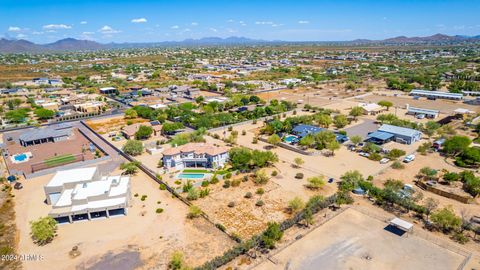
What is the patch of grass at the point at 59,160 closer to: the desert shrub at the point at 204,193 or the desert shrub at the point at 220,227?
the desert shrub at the point at 204,193

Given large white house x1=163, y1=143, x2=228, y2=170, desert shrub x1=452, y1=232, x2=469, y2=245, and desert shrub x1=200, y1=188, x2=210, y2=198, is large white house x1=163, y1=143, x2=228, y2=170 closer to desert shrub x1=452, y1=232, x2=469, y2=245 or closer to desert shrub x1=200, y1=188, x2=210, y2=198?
desert shrub x1=200, y1=188, x2=210, y2=198

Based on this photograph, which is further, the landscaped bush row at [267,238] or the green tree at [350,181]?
the green tree at [350,181]

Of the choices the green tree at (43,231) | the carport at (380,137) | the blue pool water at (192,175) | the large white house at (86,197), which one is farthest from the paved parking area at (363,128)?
the green tree at (43,231)

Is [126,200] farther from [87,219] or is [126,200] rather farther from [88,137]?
[88,137]

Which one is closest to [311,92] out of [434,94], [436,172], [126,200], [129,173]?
[434,94]

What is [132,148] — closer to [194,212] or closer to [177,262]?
[194,212]

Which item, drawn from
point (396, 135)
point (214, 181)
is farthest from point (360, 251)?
point (396, 135)
